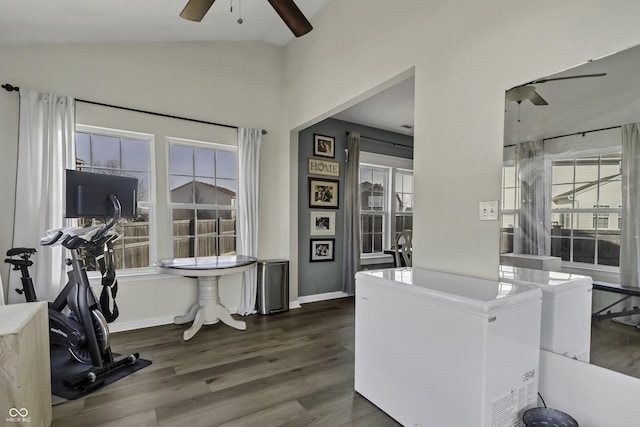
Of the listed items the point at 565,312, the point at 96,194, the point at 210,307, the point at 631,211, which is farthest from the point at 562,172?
the point at 210,307

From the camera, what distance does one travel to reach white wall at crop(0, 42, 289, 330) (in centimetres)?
291

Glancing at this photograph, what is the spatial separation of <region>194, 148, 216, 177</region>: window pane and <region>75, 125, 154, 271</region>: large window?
0.52 m

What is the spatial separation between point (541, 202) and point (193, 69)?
12.3ft

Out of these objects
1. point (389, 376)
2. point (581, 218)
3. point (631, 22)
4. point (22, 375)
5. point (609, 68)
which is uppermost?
point (631, 22)

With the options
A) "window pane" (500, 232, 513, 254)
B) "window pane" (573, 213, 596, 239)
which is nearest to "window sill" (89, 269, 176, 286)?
"window pane" (500, 232, 513, 254)

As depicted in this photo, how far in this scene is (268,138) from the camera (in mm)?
4289

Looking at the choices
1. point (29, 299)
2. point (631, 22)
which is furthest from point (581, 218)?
point (29, 299)

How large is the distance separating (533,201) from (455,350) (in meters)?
0.93

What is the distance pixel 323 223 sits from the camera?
480cm

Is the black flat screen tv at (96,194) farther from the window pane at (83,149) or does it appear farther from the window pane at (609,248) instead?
the window pane at (609,248)

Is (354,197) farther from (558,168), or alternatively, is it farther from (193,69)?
(558,168)

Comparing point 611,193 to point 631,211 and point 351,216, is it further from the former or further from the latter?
point 351,216

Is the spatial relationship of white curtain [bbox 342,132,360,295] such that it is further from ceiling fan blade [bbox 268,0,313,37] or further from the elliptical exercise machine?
the elliptical exercise machine

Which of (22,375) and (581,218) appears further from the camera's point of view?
(581,218)
